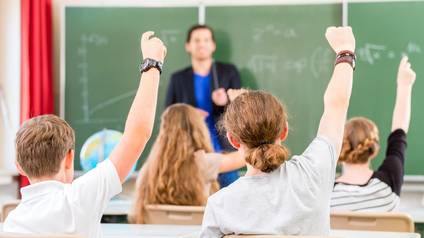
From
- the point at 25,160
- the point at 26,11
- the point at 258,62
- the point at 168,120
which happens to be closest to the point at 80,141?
the point at 26,11

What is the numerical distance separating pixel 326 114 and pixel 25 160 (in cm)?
88

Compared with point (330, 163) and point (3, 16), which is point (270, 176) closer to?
point (330, 163)

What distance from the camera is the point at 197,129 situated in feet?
12.3

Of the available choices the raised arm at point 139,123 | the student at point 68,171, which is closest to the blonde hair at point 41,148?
the student at point 68,171

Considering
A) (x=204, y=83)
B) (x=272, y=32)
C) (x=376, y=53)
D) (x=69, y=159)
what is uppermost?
(x=272, y=32)

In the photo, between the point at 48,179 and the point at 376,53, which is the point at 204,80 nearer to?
the point at 376,53

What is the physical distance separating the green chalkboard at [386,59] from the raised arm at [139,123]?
3326 mm

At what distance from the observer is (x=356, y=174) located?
3467mm

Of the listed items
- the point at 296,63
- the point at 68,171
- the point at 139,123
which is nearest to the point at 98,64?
the point at 296,63

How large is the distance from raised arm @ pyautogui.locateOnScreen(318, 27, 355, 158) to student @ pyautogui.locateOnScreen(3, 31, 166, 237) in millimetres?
505

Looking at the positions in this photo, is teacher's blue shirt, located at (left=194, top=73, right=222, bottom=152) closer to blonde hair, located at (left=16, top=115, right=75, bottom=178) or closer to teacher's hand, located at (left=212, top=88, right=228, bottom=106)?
teacher's hand, located at (left=212, top=88, right=228, bottom=106)

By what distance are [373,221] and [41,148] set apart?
1391 millimetres

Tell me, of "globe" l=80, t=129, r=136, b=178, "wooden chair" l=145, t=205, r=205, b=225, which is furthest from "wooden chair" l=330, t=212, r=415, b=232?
"globe" l=80, t=129, r=136, b=178

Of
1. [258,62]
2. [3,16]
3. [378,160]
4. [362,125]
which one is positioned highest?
[3,16]
